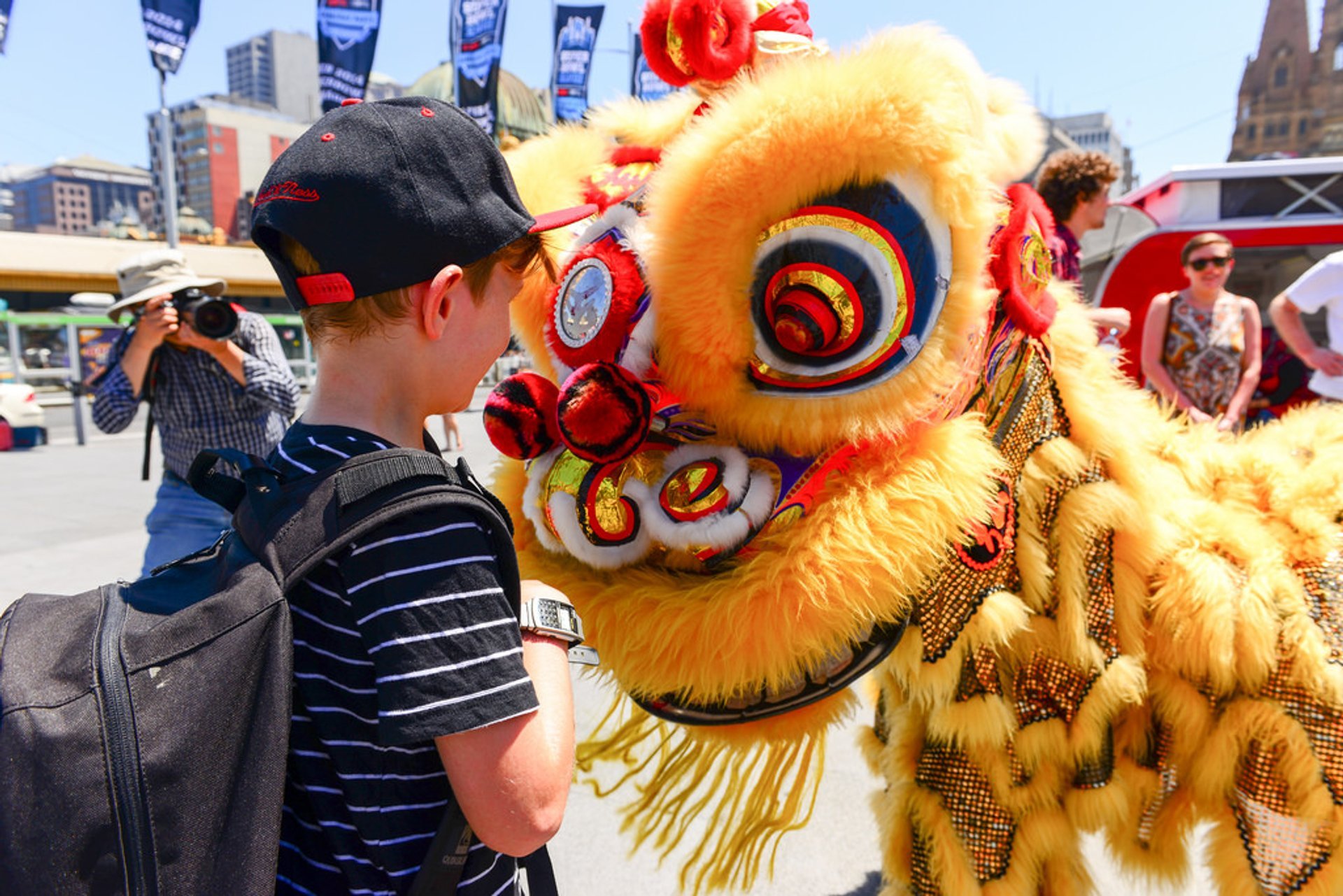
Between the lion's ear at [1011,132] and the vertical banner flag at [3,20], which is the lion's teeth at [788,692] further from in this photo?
the vertical banner flag at [3,20]

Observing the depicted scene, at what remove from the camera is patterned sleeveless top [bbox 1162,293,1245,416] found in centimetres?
376

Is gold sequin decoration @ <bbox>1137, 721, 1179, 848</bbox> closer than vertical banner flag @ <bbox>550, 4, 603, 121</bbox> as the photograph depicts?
Yes

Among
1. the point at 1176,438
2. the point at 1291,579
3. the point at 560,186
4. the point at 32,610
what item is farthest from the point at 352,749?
the point at 1176,438

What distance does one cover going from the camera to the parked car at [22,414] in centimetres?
956

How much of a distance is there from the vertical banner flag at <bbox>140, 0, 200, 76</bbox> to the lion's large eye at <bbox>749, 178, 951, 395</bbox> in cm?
1100

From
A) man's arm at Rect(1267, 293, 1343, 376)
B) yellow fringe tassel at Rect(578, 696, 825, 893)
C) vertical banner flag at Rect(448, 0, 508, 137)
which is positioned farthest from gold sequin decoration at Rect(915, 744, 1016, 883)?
vertical banner flag at Rect(448, 0, 508, 137)

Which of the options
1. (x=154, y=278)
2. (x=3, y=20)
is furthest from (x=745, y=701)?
(x=3, y=20)

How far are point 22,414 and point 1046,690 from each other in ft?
37.5

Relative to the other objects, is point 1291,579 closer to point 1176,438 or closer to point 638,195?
point 1176,438

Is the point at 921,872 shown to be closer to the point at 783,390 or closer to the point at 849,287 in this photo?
the point at 783,390

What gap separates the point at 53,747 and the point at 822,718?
0.89 metres

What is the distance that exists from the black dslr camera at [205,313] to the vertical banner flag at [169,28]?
354 inches

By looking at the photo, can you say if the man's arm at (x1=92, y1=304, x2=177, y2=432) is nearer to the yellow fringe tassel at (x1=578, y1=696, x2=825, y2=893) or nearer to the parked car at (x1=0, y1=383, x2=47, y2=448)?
the yellow fringe tassel at (x1=578, y1=696, x2=825, y2=893)

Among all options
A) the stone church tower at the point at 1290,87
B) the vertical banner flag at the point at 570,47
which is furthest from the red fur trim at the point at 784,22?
the stone church tower at the point at 1290,87
